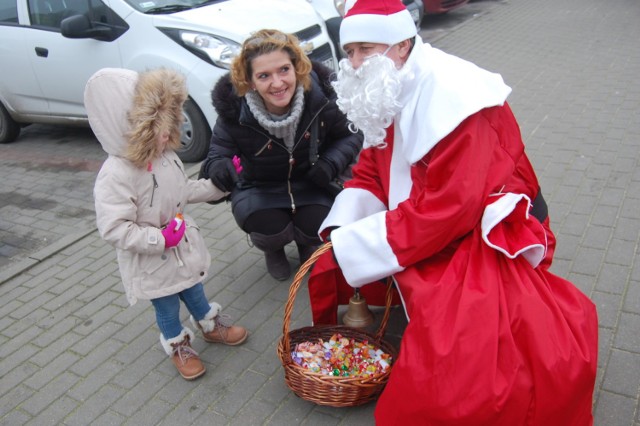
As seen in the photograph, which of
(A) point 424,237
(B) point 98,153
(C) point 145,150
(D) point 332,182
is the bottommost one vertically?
(B) point 98,153

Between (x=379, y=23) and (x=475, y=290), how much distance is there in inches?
43.8

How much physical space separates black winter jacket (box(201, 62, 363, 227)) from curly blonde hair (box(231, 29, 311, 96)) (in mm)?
80

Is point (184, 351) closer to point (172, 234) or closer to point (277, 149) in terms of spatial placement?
point (172, 234)

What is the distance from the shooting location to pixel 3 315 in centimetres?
373

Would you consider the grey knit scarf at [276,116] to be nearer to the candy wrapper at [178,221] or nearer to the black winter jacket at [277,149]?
the black winter jacket at [277,149]

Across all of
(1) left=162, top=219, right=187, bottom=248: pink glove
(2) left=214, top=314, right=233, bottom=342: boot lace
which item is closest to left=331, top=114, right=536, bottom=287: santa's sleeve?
(1) left=162, top=219, right=187, bottom=248: pink glove

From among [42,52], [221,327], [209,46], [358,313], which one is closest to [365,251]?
[358,313]

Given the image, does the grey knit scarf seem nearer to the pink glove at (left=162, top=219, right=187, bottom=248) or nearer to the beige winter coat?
the beige winter coat

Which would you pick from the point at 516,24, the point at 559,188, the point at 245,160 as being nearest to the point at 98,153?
the point at 245,160

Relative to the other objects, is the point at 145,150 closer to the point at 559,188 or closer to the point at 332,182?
the point at 332,182

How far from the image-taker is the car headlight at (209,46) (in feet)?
16.8

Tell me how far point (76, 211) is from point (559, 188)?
3.89m

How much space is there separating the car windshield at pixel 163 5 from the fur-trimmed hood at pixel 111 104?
3.20 metres

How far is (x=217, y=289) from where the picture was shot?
3756mm
